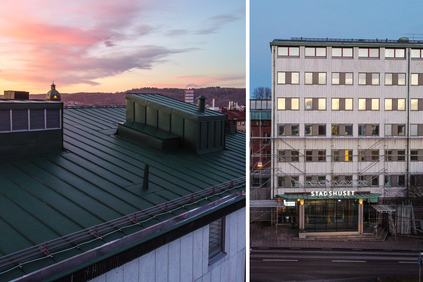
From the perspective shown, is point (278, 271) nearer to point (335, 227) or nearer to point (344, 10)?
point (335, 227)

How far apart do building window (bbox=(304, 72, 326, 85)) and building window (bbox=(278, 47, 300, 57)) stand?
366 mm

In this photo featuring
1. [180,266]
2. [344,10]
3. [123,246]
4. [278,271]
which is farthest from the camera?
[344,10]

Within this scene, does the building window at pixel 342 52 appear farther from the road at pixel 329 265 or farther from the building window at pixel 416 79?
the road at pixel 329 265

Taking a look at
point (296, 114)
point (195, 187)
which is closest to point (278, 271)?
point (296, 114)

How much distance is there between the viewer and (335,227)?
16.3 feet

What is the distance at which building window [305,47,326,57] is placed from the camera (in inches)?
201

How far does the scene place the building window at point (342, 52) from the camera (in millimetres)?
5078

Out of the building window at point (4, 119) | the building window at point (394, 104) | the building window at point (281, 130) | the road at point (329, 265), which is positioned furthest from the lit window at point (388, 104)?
the building window at point (4, 119)

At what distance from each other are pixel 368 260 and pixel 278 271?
1096 mm

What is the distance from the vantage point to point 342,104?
5031 millimetres

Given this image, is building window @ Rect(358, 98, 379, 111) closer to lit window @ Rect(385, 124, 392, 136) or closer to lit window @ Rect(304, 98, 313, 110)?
lit window @ Rect(385, 124, 392, 136)

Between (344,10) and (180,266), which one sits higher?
(344,10)

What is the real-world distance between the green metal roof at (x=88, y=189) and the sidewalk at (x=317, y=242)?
89.5 inches

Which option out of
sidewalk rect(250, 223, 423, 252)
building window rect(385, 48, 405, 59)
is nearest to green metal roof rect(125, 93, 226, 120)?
sidewalk rect(250, 223, 423, 252)
